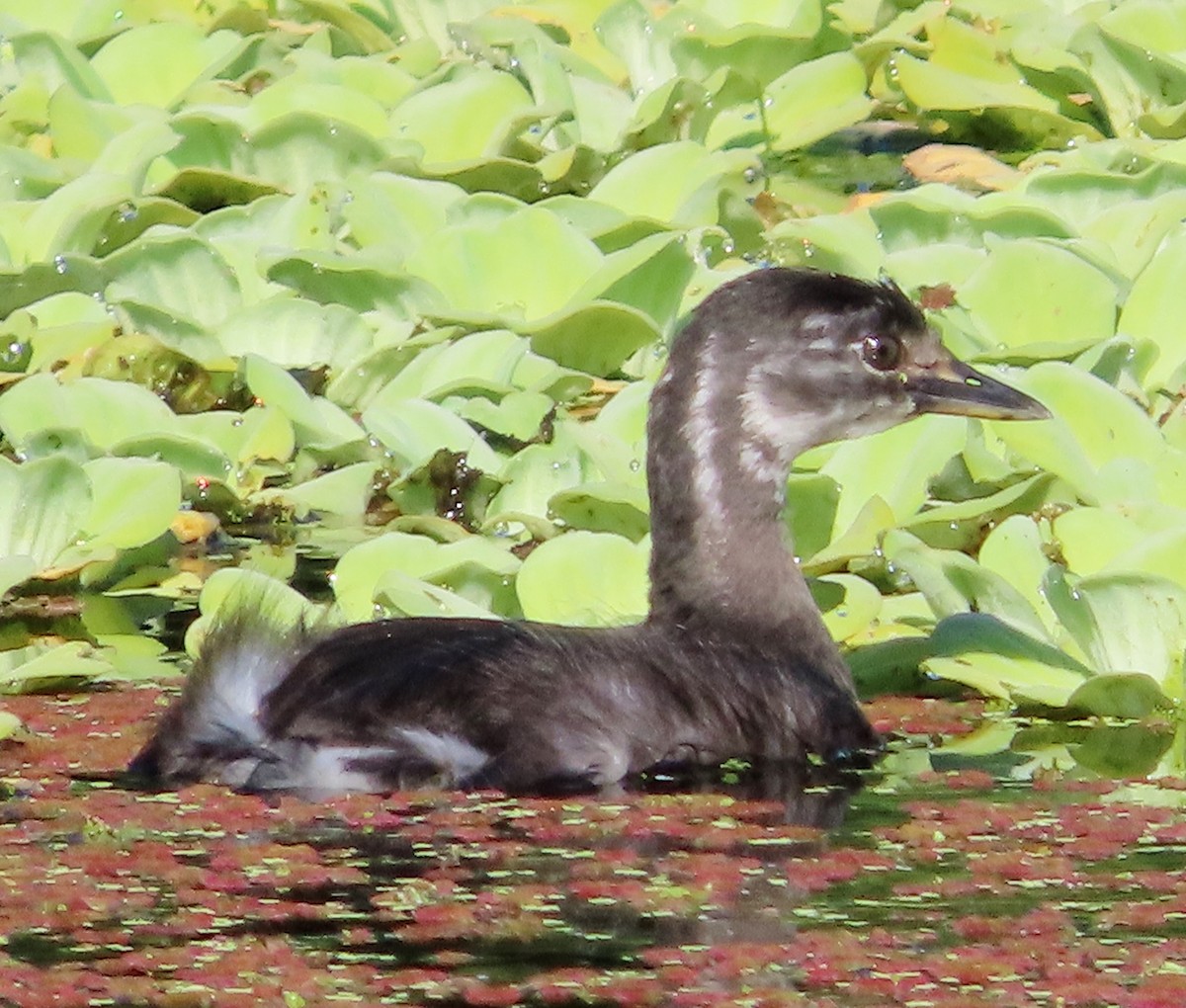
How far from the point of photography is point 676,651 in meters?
4.73

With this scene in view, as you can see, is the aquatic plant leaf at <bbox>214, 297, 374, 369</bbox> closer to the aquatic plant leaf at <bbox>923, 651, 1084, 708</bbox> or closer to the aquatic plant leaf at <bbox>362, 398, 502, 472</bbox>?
the aquatic plant leaf at <bbox>362, 398, 502, 472</bbox>

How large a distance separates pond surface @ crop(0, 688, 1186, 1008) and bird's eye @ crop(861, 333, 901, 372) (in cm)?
86

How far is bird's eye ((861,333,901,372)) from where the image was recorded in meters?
5.21

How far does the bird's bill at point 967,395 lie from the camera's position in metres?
5.11

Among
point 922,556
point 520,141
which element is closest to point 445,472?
point 922,556

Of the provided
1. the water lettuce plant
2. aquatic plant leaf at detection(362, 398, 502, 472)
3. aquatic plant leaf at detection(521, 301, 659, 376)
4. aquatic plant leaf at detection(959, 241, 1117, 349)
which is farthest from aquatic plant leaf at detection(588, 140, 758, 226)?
aquatic plant leaf at detection(362, 398, 502, 472)

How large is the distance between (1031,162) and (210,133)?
2.26m

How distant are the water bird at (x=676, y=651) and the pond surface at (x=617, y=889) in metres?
0.10

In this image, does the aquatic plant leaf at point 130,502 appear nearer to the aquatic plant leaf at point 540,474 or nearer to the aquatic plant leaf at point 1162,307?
the aquatic plant leaf at point 540,474

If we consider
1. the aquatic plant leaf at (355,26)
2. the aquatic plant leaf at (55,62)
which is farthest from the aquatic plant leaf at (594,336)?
the aquatic plant leaf at (355,26)

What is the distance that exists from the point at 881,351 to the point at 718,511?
47 cm

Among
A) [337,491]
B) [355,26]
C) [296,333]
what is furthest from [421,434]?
[355,26]

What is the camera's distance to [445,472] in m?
5.97

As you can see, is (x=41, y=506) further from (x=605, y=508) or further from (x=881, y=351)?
(x=881, y=351)
